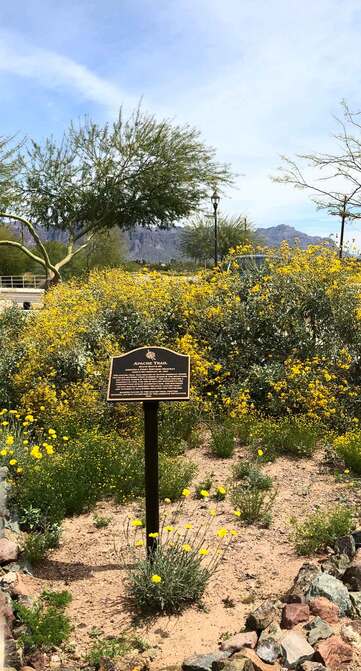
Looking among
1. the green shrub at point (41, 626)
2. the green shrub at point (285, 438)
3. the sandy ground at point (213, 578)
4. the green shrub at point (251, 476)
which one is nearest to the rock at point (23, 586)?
the sandy ground at point (213, 578)

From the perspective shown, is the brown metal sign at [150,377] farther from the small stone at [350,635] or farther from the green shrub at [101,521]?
the small stone at [350,635]

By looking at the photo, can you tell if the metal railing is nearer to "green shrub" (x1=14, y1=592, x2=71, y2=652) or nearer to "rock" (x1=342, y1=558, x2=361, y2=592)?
"green shrub" (x1=14, y1=592, x2=71, y2=652)

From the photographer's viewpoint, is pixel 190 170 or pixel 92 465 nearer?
pixel 92 465

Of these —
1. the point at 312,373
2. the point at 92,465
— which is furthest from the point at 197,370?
the point at 92,465

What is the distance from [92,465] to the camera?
5516 millimetres

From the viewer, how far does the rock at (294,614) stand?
10.7 feet

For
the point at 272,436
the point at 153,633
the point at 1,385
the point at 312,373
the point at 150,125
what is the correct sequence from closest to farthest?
the point at 153,633
the point at 272,436
the point at 312,373
the point at 1,385
the point at 150,125

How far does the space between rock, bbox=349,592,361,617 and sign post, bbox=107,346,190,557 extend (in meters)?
1.28

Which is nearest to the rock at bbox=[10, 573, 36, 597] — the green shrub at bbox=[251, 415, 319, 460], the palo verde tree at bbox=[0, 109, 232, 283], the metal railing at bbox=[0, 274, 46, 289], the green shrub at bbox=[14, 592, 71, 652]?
the green shrub at bbox=[14, 592, 71, 652]

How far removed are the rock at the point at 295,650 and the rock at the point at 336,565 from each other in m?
0.81

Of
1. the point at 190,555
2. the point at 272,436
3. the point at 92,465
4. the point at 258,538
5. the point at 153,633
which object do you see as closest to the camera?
the point at 153,633

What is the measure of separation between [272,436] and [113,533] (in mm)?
2394

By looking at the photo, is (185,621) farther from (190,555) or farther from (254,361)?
(254,361)

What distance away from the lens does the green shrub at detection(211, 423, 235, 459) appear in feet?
20.8
